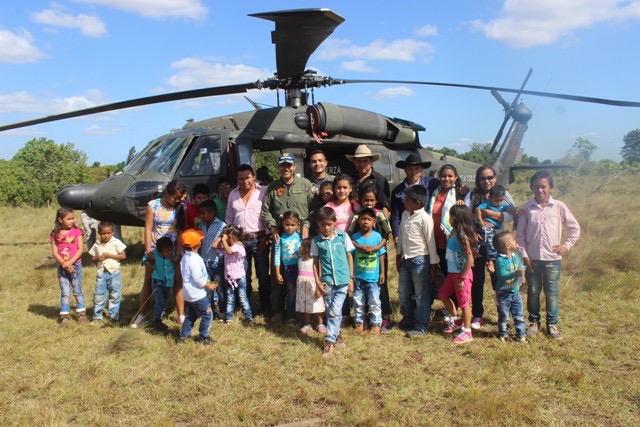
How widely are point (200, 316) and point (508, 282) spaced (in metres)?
2.92

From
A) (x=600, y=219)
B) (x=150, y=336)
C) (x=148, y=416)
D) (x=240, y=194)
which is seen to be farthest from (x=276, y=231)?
(x=600, y=219)

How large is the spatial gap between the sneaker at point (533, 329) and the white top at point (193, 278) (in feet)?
10.3

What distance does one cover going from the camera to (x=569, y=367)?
394 centimetres

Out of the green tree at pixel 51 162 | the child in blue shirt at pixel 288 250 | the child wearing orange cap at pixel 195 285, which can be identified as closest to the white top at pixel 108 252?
the child wearing orange cap at pixel 195 285

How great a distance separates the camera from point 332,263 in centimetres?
454

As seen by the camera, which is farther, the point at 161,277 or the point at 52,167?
the point at 52,167

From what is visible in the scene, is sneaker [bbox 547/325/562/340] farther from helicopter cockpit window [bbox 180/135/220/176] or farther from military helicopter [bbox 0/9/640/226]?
helicopter cockpit window [bbox 180/135/220/176]

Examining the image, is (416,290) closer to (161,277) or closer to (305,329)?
(305,329)

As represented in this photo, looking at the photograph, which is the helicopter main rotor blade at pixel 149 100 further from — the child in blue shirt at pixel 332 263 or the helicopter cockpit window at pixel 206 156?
the child in blue shirt at pixel 332 263

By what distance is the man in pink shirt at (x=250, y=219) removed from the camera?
206 inches

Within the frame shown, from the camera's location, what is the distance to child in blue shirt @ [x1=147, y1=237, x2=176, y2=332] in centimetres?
499

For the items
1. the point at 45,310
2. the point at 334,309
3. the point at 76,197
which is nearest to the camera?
the point at 334,309

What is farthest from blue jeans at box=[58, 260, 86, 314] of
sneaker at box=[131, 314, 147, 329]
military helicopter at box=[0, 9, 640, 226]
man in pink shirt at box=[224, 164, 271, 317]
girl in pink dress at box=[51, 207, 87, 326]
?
military helicopter at box=[0, 9, 640, 226]

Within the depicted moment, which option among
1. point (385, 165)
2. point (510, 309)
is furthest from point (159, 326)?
point (385, 165)
